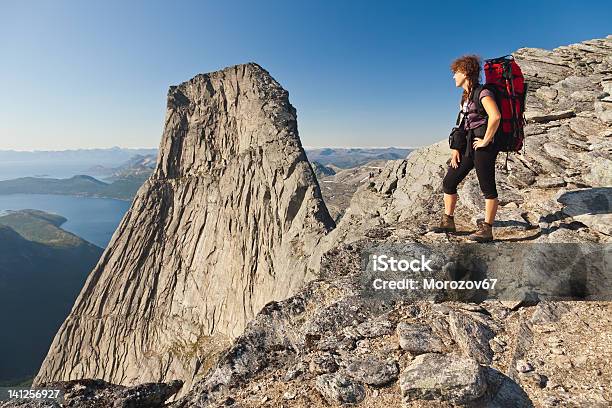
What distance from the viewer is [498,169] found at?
1186cm

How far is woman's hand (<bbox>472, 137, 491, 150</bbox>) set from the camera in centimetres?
707

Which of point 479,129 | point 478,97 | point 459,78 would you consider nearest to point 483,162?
point 479,129

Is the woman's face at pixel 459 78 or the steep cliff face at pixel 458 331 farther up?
the woman's face at pixel 459 78

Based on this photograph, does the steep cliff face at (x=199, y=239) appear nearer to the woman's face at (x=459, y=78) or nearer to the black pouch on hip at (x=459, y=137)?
the black pouch on hip at (x=459, y=137)

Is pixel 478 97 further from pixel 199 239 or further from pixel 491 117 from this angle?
pixel 199 239

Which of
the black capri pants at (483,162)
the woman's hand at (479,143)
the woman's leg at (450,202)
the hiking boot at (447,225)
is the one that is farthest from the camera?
the hiking boot at (447,225)

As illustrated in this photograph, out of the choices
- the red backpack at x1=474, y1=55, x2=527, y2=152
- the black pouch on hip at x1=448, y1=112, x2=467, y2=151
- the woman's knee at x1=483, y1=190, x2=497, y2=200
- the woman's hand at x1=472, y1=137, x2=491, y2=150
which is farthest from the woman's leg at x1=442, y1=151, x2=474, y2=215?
the red backpack at x1=474, y1=55, x2=527, y2=152

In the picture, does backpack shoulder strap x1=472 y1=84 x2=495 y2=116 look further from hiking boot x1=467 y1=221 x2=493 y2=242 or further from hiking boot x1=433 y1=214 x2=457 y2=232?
hiking boot x1=433 y1=214 x2=457 y2=232

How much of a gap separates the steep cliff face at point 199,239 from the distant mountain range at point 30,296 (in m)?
78.8

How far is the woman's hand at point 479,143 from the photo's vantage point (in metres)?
7.07

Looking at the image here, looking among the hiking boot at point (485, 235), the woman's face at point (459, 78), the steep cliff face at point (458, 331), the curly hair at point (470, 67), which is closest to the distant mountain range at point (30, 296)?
the steep cliff face at point (458, 331)

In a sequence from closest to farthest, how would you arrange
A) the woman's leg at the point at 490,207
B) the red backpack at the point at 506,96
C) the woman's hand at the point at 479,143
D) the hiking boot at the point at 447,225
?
the woman's hand at the point at 479,143 < the red backpack at the point at 506,96 < the woman's leg at the point at 490,207 < the hiking boot at the point at 447,225

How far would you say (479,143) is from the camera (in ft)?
23.8

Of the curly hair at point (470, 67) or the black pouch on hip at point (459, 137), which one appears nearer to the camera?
the curly hair at point (470, 67)
